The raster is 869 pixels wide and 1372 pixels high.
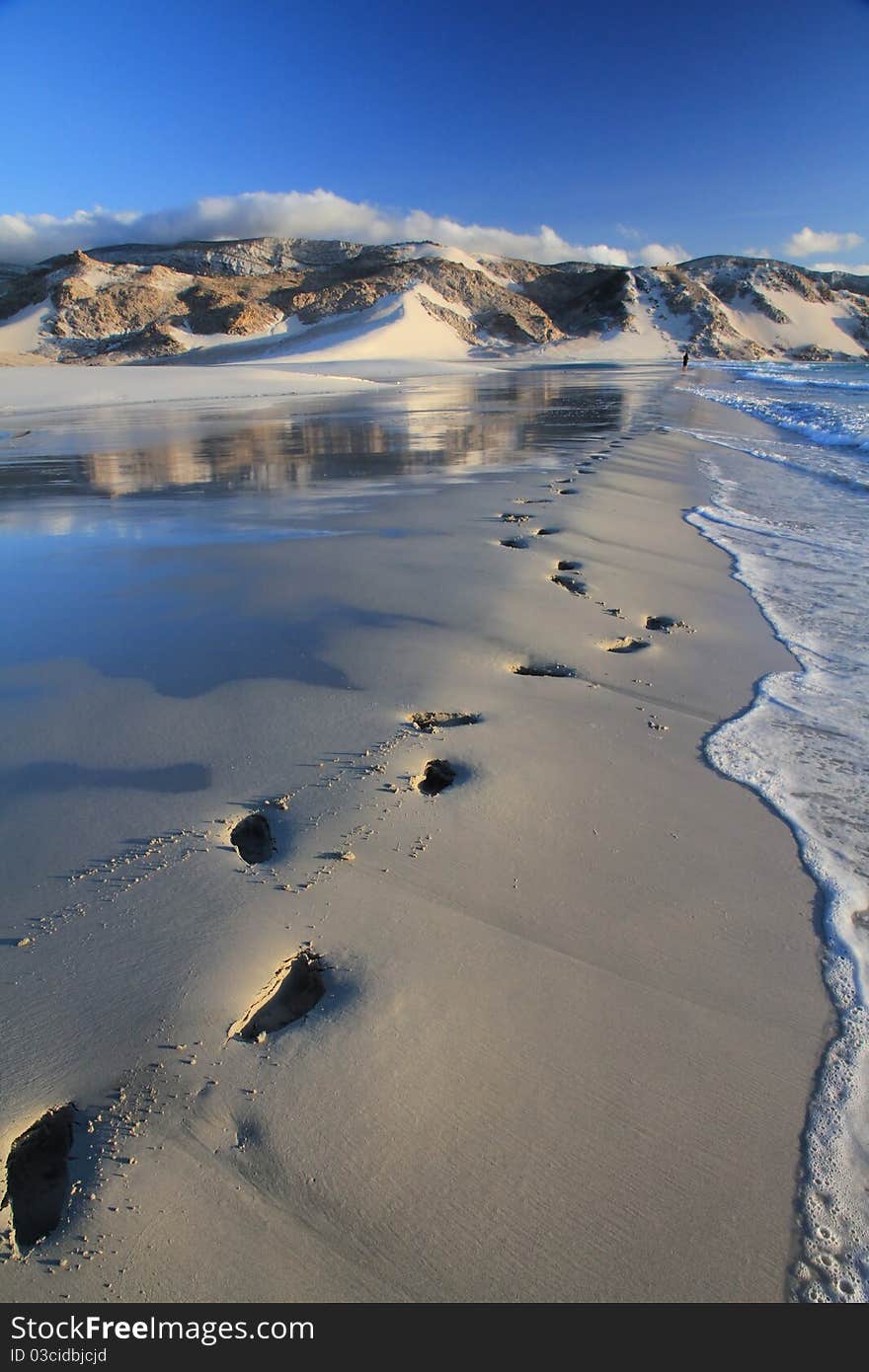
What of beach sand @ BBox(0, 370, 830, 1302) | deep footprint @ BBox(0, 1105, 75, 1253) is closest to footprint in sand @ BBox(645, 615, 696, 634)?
beach sand @ BBox(0, 370, 830, 1302)

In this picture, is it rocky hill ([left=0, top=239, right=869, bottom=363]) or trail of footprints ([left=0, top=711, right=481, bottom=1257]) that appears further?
rocky hill ([left=0, top=239, right=869, bottom=363])

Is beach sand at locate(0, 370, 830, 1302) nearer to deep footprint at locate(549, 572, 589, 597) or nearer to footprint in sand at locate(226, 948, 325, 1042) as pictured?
footprint in sand at locate(226, 948, 325, 1042)

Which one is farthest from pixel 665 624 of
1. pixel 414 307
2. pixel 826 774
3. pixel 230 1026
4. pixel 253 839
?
pixel 414 307

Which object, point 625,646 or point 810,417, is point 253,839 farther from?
point 810,417

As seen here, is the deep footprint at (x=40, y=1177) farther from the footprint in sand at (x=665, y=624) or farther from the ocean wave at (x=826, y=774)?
the footprint in sand at (x=665, y=624)

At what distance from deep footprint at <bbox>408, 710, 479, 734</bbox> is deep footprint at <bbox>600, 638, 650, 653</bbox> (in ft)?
3.37

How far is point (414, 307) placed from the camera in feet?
260

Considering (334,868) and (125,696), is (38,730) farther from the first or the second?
(334,868)

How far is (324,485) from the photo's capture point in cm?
763

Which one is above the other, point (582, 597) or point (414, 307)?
point (414, 307)

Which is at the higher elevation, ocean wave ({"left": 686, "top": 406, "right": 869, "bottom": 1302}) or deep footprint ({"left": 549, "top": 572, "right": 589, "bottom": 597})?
deep footprint ({"left": 549, "top": 572, "right": 589, "bottom": 597})

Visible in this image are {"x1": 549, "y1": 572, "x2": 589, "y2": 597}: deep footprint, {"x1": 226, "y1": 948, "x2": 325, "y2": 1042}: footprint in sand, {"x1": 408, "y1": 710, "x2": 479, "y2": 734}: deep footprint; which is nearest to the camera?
{"x1": 226, "y1": 948, "x2": 325, "y2": 1042}: footprint in sand

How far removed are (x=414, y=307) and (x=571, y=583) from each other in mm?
85698

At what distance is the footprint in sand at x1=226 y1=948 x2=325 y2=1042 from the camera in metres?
1.47
